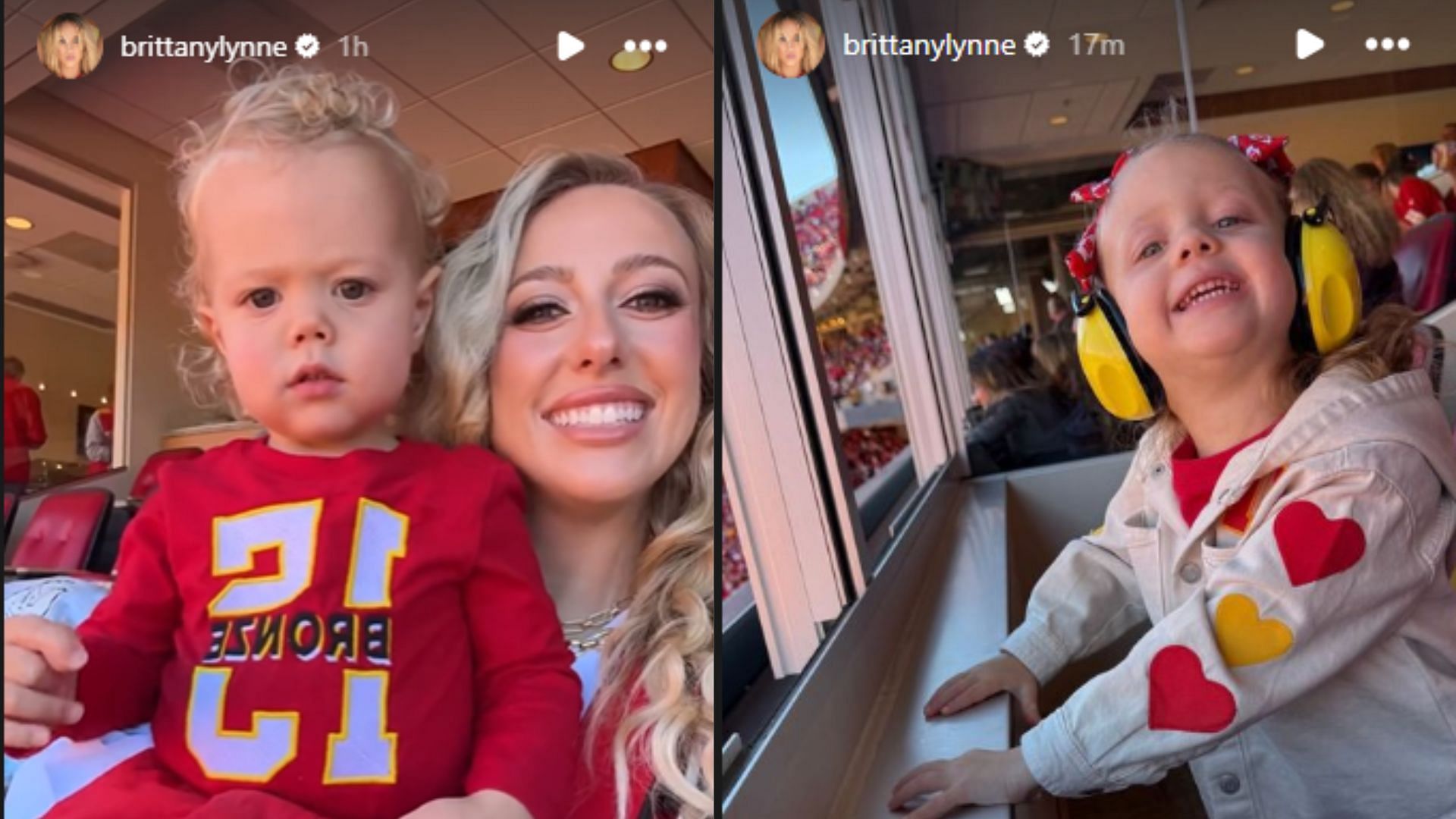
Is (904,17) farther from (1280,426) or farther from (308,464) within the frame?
(308,464)

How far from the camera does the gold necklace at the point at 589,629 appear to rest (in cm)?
55

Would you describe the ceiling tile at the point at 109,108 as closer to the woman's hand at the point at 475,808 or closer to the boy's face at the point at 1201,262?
the woman's hand at the point at 475,808

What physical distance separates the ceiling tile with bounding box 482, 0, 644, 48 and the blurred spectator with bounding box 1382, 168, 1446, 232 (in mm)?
829

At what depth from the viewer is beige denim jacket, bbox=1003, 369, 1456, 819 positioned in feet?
1.88

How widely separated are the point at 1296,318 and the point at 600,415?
0.48m

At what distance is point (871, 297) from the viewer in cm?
107

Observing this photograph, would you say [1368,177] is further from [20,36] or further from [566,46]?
[20,36]

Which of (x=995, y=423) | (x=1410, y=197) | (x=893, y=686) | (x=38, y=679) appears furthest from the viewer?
(x=1410, y=197)

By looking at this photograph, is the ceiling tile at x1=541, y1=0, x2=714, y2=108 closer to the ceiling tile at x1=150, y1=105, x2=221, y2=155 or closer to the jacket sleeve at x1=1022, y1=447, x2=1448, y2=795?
the ceiling tile at x1=150, y1=105, x2=221, y2=155

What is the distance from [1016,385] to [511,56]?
498 millimetres

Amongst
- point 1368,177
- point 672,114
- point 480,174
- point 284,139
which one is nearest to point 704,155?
point 672,114

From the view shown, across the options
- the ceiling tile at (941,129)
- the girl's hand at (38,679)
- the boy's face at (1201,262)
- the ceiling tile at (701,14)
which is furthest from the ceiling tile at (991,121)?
the girl's hand at (38,679)

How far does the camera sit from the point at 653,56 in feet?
1.97

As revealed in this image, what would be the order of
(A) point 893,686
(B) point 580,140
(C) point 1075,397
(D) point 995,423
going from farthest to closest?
(D) point 995,423 < (C) point 1075,397 < (A) point 893,686 < (B) point 580,140
